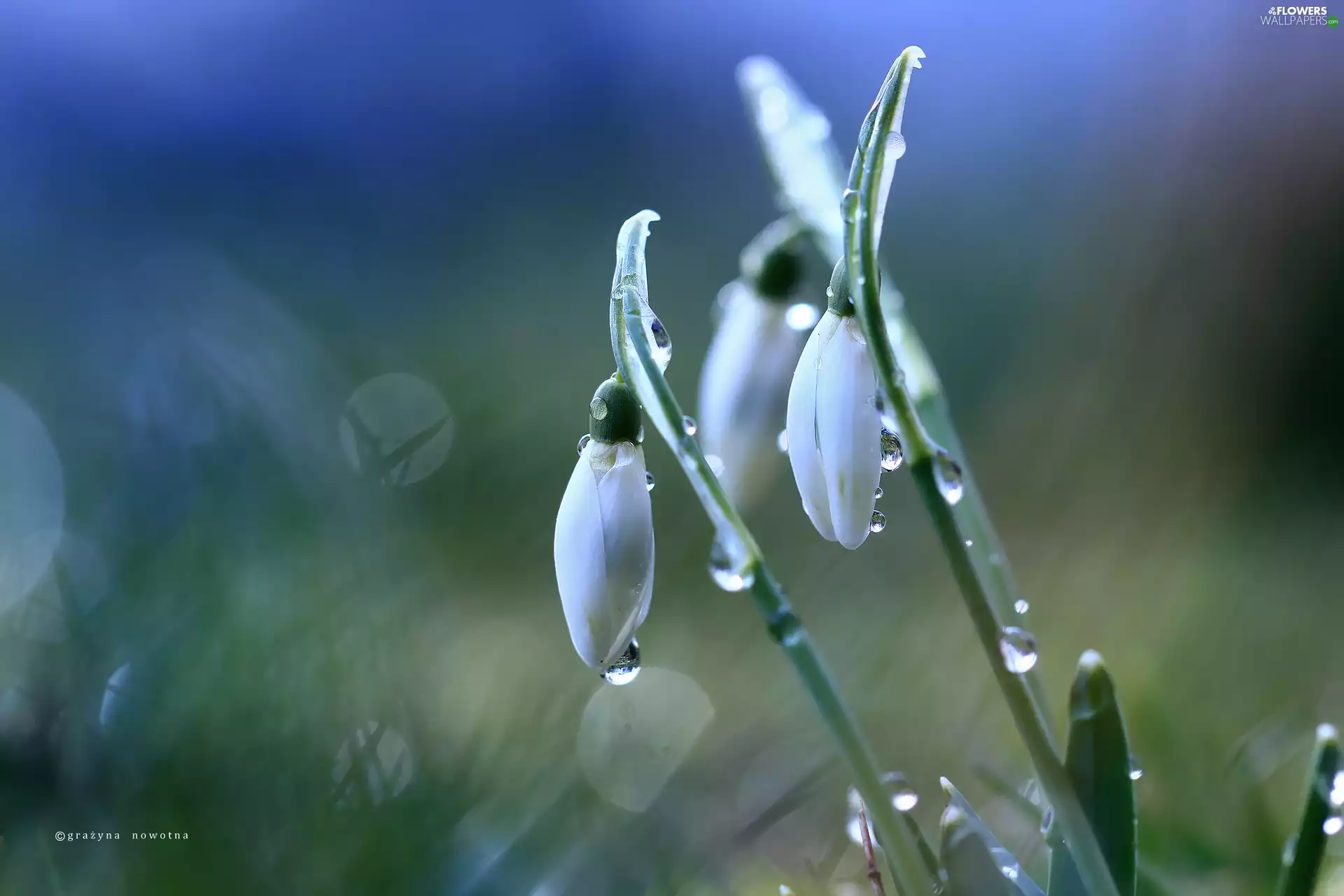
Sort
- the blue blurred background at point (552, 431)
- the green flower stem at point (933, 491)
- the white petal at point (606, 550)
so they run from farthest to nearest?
1. the blue blurred background at point (552, 431)
2. the white petal at point (606, 550)
3. the green flower stem at point (933, 491)

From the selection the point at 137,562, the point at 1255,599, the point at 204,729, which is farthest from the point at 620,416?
the point at 1255,599

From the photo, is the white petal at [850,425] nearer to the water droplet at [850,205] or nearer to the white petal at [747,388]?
the water droplet at [850,205]

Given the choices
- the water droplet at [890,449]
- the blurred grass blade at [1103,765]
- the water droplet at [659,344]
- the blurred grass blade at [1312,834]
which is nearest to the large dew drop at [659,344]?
the water droplet at [659,344]

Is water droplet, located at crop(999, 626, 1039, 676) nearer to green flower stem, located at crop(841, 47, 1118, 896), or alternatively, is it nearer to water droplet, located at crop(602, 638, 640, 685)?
green flower stem, located at crop(841, 47, 1118, 896)

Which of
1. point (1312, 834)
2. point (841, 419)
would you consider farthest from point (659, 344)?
point (1312, 834)

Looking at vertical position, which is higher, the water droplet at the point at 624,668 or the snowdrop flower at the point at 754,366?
the snowdrop flower at the point at 754,366

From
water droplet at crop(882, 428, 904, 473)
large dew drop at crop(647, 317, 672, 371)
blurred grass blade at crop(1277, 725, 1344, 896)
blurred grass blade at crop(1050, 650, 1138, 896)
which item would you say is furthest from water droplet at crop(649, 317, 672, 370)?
blurred grass blade at crop(1277, 725, 1344, 896)

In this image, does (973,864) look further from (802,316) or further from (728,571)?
(802,316)

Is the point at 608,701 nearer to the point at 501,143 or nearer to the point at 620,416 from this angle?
the point at 620,416
